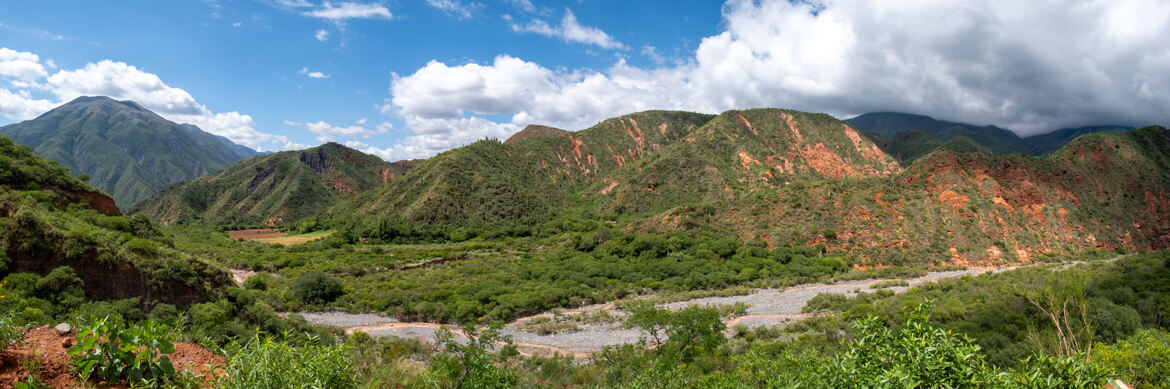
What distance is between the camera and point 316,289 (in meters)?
32.0

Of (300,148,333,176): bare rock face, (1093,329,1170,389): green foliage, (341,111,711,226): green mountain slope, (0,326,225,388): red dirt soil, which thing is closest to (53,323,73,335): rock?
(0,326,225,388): red dirt soil

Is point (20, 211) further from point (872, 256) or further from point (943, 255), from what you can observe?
point (943, 255)

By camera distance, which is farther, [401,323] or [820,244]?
[820,244]

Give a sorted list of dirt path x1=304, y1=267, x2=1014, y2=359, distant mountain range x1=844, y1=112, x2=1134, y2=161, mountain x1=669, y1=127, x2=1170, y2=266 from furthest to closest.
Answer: distant mountain range x1=844, y1=112, x2=1134, y2=161 < mountain x1=669, y1=127, x2=1170, y2=266 < dirt path x1=304, y1=267, x2=1014, y2=359

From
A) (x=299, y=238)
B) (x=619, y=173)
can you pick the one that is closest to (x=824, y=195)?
(x=619, y=173)

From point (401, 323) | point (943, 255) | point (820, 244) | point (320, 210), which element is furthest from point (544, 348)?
point (320, 210)

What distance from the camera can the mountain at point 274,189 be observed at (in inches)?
4102

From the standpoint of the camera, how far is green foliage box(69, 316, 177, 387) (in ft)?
13.7

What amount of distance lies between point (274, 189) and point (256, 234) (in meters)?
42.6

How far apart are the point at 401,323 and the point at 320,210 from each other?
96021 mm

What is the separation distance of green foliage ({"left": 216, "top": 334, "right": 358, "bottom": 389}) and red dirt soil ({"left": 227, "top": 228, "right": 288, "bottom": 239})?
88142mm

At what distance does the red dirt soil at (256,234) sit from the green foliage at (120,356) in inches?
3450

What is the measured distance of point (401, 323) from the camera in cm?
2692

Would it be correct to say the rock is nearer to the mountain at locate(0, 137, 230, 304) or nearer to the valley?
the valley
